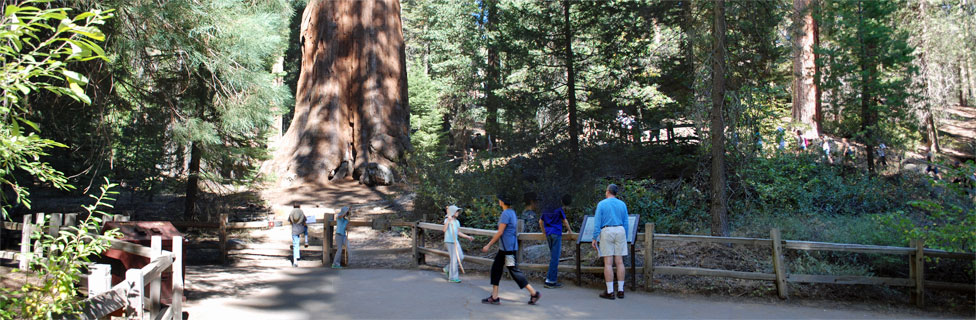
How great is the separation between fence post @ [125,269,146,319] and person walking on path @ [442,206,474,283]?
592cm

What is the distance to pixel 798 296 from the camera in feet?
32.4

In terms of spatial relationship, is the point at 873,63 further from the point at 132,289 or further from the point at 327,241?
the point at 132,289

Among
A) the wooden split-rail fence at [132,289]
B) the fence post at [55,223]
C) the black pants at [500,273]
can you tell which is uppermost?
the fence post at [55,223]

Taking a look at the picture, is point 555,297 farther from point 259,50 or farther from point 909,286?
point 259,50

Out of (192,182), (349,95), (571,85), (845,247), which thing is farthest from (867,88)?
(192,182)

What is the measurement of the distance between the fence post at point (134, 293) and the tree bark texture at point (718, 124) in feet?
33.6

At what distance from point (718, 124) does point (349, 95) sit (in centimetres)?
1956

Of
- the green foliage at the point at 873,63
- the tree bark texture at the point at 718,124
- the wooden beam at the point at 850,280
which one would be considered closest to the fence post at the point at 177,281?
the wooden beam at the point at 850,280

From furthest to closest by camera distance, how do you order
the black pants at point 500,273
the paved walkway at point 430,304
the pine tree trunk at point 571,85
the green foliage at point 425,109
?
the green foliage at point 425,109 → the pine tree trunk at point 571,85 → the black pants at point 500,273 → the paved walkway at point 430,304

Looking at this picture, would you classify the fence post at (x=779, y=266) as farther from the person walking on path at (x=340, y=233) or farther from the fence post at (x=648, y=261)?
the person walking on path at (x=340, y=233)

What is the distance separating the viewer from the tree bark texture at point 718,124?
478 inches

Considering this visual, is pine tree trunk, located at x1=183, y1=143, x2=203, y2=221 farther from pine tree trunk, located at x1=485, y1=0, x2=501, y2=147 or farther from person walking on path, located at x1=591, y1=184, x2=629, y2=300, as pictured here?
person walking on path, located at x1=591, y1=184, x2=629, y2=300

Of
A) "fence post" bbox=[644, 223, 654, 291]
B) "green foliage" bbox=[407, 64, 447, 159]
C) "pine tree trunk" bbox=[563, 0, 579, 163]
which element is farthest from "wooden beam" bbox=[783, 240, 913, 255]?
"green foliage" bbox=[407, 64, 447, 159]

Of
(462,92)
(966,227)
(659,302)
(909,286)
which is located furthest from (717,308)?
(462,92)
